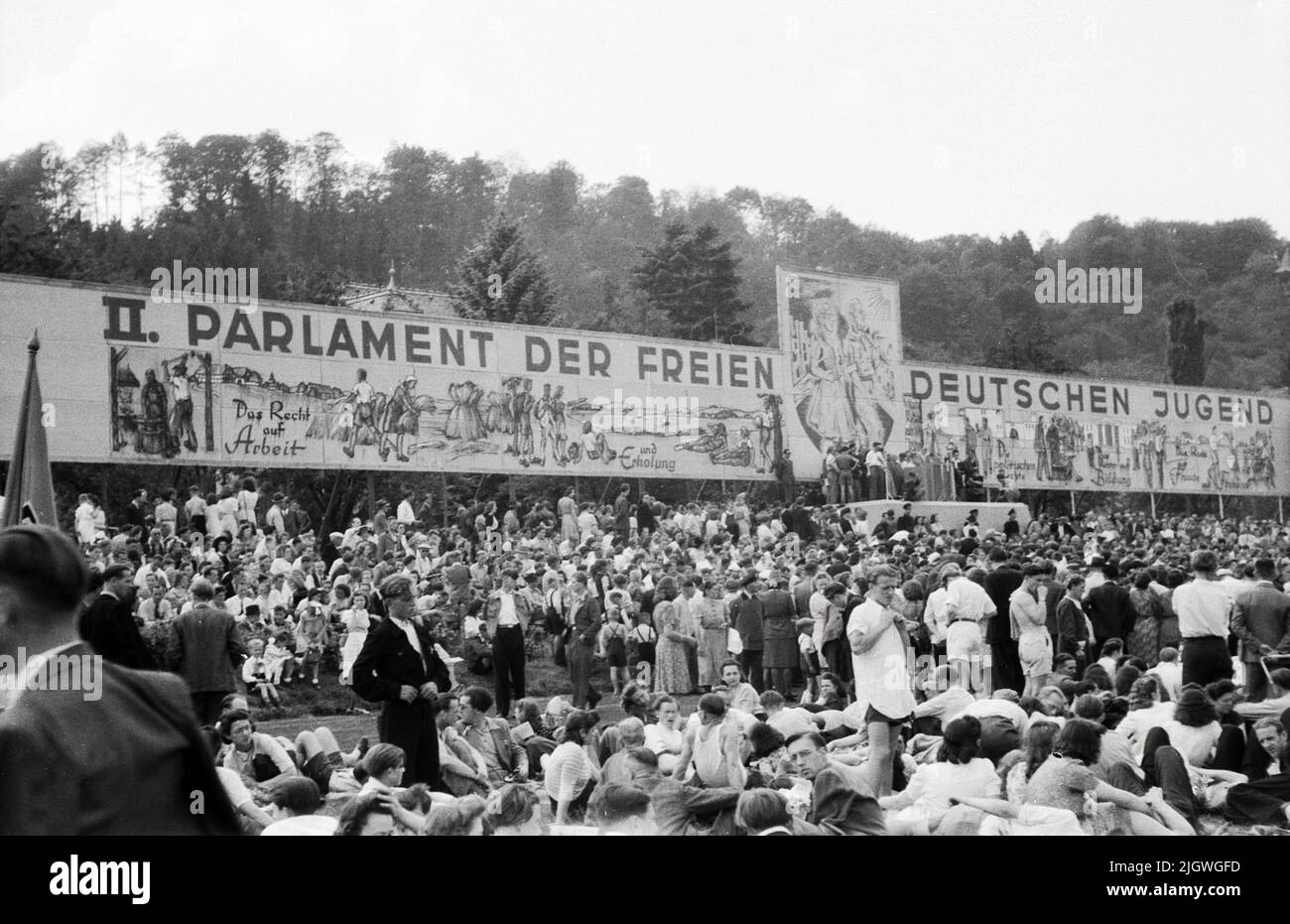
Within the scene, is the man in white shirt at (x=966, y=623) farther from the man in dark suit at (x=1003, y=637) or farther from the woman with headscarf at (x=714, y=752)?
the woman with headscarf at (x=714, y=752)

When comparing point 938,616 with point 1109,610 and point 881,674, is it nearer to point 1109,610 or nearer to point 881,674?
point 1109,610

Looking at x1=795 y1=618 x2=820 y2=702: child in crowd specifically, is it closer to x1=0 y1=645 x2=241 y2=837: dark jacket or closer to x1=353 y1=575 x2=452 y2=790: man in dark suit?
x1=353 y1=575 x2=452 y2=790: man in dark suit

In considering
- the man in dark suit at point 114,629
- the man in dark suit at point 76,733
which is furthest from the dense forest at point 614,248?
the man in dark suit at point 76,733

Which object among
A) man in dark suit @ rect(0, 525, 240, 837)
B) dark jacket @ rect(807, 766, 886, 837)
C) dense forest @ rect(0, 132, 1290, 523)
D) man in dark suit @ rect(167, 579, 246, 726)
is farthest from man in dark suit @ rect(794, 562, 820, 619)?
dense forest @ rect(0, 132, 1290, 523)

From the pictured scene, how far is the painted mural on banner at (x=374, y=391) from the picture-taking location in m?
20.1

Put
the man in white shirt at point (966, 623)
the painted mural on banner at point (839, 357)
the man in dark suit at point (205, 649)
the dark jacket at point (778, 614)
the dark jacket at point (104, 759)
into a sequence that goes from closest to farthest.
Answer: the dark jacket at point (104, 759)
the man in dark suit at point (205, 649)
the man in white shirt at point (966, 623)
the dark jacket at point (778, 614)
the painted mural on banner at point (839, 357)

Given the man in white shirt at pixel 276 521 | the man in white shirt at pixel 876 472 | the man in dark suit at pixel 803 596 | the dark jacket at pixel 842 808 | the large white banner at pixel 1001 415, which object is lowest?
the dark jacket at pixel 842 808

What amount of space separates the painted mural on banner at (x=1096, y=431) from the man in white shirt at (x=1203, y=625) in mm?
18061

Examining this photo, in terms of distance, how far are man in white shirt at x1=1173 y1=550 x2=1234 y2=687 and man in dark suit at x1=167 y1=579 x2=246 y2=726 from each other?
22.2 feet

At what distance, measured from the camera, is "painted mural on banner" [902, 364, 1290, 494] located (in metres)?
29.5

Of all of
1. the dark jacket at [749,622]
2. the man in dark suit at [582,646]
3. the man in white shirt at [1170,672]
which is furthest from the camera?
the dark jacket at [749,622]

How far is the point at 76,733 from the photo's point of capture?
244 centimetres

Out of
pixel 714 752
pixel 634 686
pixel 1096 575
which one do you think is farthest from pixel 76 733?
pixel 1096 575
